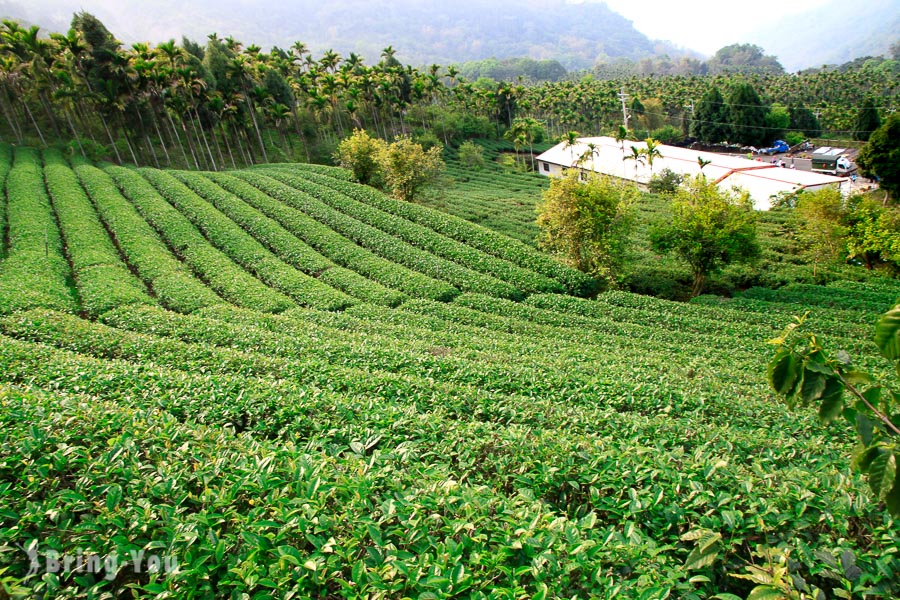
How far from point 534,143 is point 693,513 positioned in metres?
93.2

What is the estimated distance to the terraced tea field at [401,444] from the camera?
3848mm

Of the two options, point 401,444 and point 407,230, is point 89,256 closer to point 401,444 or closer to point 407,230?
point 407,230

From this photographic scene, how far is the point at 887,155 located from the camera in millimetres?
37656

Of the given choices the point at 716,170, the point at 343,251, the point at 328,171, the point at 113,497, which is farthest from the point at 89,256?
the point at 716,170

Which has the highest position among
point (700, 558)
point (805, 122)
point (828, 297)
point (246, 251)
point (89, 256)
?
point (805, 122)

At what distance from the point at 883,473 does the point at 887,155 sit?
165ft

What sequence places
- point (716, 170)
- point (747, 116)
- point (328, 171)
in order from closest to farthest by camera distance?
point (328, 171), point (716, 170), point (747, 116)

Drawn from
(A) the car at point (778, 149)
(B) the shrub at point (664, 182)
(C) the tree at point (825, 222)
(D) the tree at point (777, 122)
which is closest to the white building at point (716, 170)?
(B) the shrub at point (664, 182)

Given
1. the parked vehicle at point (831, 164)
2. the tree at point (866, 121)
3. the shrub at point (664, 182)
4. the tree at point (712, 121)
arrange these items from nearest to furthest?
the shrub at point (664, 182) < the parked vehicle at point (831, 164) < the tree at point (866, 121) < the tree at point (712, 121)

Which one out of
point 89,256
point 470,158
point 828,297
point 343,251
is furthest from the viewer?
point 470,158

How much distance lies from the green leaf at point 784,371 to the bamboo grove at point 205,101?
52583mm

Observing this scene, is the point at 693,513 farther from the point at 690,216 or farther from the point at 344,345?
the point at 690,216

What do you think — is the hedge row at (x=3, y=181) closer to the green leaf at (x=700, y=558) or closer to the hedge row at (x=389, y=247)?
the hedge row at (x=389, y=247)

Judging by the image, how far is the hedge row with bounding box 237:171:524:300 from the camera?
2227 cm
